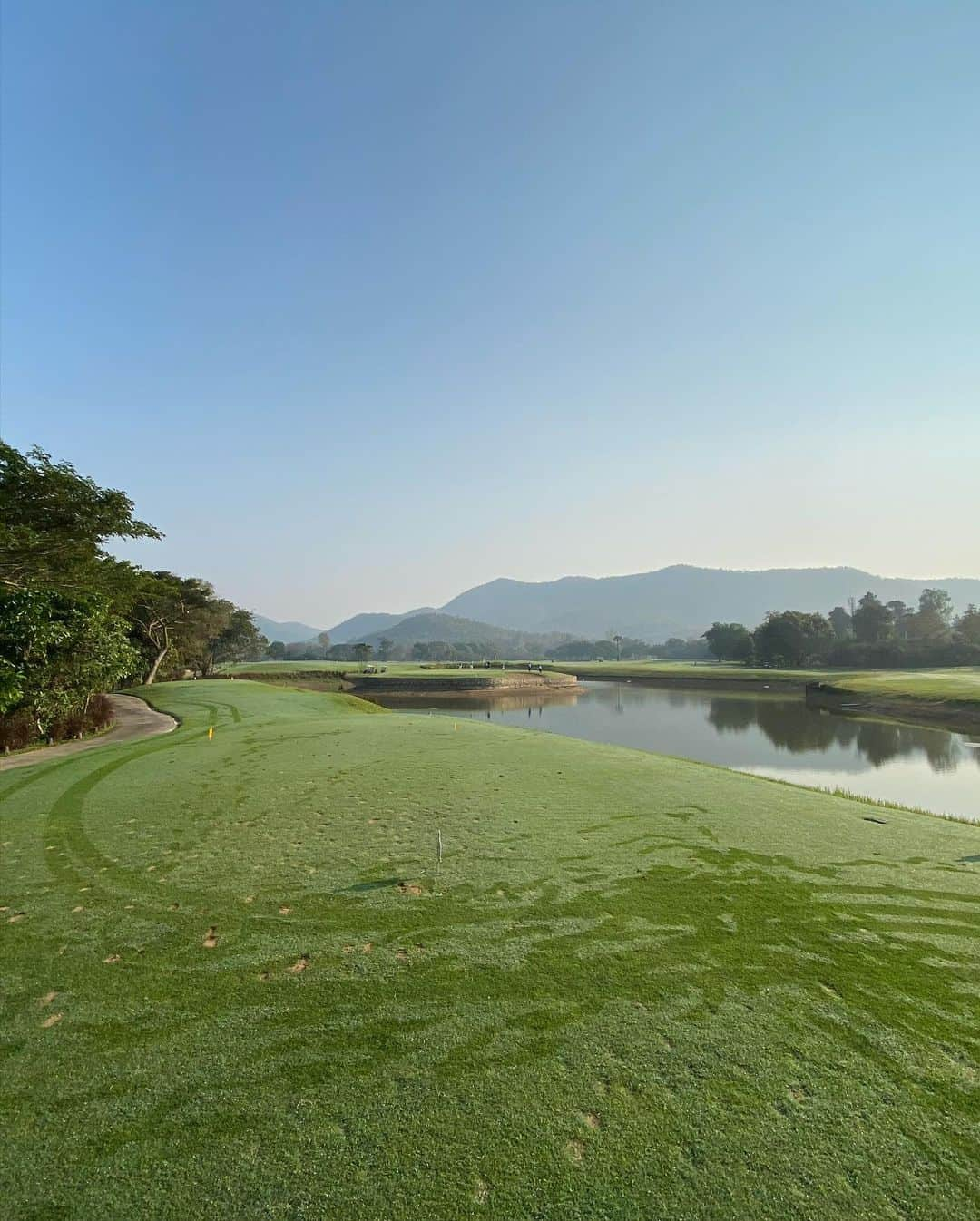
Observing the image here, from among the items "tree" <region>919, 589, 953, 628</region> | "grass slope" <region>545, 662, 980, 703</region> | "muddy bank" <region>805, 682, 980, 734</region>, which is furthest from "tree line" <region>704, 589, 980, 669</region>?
"muddy bank" <region>805, 682, 980, 734</region>

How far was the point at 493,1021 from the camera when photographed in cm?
461

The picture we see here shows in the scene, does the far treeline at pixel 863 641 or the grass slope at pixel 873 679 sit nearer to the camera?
the grass slope at pixel 873 679

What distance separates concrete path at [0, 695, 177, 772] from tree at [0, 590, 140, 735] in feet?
5.10

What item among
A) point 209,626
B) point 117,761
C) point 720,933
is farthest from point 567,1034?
point 209,626

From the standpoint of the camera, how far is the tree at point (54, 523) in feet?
65.2

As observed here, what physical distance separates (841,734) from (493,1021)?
36.3m

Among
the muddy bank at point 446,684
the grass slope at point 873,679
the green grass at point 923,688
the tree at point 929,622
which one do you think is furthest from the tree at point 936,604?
the muddy bank at point 446,684

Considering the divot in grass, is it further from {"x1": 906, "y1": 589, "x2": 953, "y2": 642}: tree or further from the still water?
{"x1": 906, "y1": 589, "x2": 953, "y2": 642}: tree

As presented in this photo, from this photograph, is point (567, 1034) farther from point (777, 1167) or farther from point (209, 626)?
point (209, 626)

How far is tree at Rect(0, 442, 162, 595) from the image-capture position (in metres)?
19.9

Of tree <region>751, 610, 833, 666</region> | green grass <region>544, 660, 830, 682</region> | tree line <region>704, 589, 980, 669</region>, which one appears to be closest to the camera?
green grass <region>544, 660, 830, 682</region>

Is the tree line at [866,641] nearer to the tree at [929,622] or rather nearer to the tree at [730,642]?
the tree at [929,622]

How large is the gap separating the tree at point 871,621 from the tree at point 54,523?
360 ft

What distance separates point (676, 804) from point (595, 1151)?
7.88 metres
